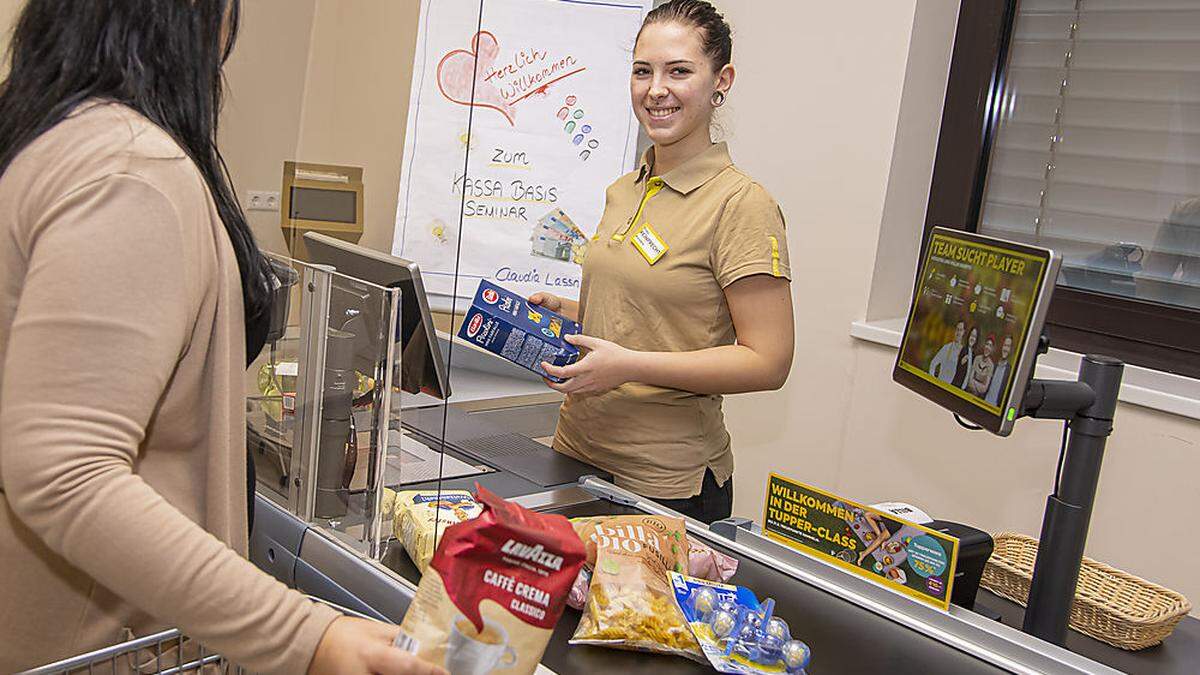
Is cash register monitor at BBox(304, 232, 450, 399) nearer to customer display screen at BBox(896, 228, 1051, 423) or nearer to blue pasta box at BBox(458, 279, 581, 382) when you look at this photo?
blue pasta box at BBox(458, 279, 581, 382)

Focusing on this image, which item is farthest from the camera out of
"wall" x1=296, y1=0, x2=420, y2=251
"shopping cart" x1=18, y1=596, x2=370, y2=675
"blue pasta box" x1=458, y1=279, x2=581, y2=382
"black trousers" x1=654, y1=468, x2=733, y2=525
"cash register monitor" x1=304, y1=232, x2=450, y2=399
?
"black trousers" x1=654, y1=468, x2=733, y2=525

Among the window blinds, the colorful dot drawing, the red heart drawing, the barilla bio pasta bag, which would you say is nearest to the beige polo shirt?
the barilla bio pasta bag

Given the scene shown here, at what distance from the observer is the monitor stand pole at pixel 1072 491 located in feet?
4.17

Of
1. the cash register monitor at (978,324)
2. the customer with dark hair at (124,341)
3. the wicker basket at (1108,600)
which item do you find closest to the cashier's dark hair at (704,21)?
the cash register monitor at (978,324)

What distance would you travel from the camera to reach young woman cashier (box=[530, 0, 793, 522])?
1.67 meters

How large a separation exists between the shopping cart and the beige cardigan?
0.38 feet

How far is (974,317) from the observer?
1.24 metres

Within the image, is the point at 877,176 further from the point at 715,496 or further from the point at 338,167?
the point at 338,167

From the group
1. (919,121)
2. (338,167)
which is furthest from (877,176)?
(338,167)

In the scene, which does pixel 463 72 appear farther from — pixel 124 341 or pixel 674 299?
pixel 674 299

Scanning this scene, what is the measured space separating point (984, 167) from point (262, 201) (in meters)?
2.36

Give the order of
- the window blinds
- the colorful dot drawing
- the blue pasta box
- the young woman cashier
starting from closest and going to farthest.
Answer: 1. the blue pasta box
2. the young woman cashier
3. the window blinds
4. the colorful dot drawing

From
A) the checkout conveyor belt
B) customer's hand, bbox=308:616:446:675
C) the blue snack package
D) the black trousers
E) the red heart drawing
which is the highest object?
the red heart drawing

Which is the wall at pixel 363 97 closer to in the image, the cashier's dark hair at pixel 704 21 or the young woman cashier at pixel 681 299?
the young woman cashier at pixel 681 299
